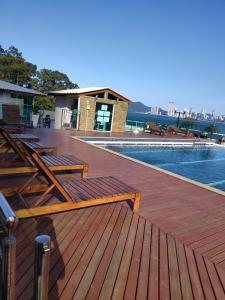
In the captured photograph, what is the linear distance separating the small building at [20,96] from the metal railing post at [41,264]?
13.9 meters

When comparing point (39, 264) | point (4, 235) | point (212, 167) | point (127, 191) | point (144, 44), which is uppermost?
point (144, 44)

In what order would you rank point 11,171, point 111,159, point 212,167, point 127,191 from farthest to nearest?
point 212,167
point 111,159
point 11,171
point 127,191

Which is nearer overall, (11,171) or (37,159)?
(37,159)

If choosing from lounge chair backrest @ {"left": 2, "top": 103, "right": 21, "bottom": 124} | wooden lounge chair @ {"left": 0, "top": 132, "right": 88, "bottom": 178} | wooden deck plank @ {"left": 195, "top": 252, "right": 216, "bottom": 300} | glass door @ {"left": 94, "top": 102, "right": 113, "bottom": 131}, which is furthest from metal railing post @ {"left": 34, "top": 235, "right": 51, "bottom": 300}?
glass door @ {"left": 94, "top": 102, "right": 113, "bottom": 131}

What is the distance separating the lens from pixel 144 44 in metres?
23.5

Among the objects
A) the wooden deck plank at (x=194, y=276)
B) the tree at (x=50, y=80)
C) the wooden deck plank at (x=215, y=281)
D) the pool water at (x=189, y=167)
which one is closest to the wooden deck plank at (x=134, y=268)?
the wooden deck plank at (x=194, y=276)

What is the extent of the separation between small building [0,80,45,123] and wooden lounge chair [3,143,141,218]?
36.8 ft

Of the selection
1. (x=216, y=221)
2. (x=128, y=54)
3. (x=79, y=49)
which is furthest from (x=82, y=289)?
(x=128, y=54)

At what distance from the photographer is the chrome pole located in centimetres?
119

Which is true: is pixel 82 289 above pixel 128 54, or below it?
below

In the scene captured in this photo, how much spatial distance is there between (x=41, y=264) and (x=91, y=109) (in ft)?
54.5

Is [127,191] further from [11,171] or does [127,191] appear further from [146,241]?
[11,171]

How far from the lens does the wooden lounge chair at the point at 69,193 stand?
3443mm

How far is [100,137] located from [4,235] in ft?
44.4
